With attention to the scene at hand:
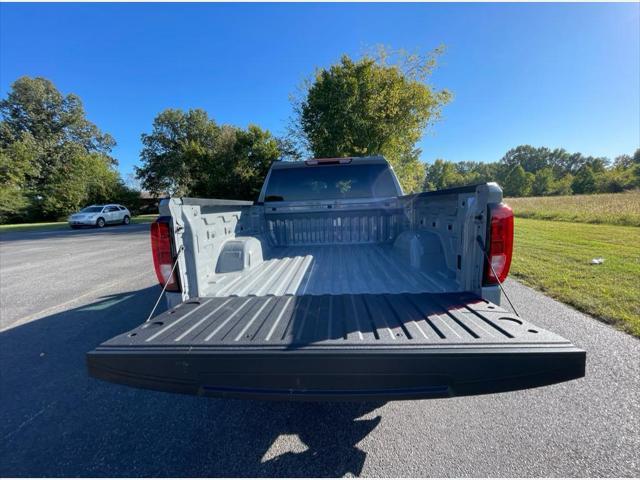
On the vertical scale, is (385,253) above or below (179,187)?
below

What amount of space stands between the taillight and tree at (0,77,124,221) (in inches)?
1534

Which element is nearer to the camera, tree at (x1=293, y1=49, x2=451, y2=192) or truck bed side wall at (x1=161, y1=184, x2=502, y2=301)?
truck bed side wall at (x1=161, y1=184, x2=502, y2=301)

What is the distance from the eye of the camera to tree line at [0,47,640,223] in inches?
530

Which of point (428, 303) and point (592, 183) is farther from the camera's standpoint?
point (592, 183)

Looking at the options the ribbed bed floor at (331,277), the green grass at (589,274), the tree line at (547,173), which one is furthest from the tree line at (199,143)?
the tree line at (547,173)

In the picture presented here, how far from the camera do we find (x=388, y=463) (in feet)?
5.75

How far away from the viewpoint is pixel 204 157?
84.5 ft

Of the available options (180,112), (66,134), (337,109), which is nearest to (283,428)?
(337,109)

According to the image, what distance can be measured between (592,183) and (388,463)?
9742 centimetres

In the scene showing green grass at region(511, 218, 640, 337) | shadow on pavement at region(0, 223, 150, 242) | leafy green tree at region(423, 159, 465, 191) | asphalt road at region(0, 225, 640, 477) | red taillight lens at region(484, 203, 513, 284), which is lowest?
asphalt road at region(0, 225, 640, 477)

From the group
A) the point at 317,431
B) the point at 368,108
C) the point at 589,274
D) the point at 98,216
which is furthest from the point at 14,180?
the point at 589,274

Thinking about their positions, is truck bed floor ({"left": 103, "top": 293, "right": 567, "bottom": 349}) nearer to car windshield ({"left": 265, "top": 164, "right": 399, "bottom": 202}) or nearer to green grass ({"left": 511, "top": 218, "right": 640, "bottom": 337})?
car windshield ({"left": 265, "top": 164, "right": 399, "bottom": 202})

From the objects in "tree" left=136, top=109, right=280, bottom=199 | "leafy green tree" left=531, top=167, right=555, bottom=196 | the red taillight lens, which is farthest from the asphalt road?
"leafy green tree" left=531, top=167, right=555, bottom=196

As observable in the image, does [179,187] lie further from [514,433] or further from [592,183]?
[592,183]
